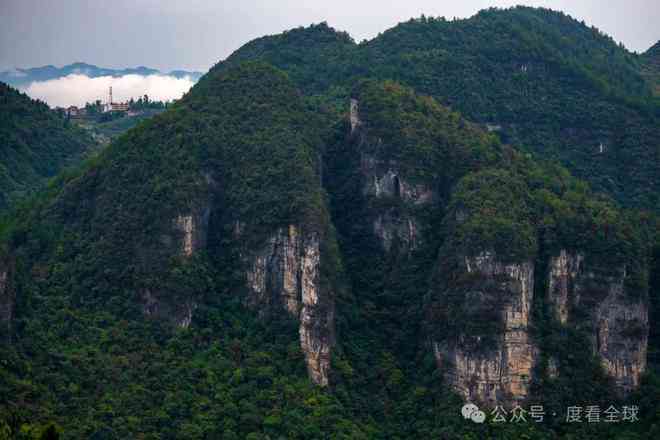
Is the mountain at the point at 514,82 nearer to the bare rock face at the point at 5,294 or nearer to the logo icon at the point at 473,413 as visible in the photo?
the logo icon at the point at 473,413

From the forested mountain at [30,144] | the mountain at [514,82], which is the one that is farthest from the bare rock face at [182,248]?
the forested mountain at [30,144]

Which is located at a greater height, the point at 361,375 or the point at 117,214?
the point at 117,214

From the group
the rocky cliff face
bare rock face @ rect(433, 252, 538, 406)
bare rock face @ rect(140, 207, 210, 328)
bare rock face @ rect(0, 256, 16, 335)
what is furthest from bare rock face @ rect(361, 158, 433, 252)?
bare rock face @ rect(0, 256, 16, 335)

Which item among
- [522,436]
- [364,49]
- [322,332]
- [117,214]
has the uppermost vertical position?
[364,49]

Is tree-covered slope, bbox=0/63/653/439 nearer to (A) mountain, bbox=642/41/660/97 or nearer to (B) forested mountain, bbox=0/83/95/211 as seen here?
(B) forested mountain, bbox=0/83/95/211

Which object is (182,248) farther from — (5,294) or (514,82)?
(514,82)

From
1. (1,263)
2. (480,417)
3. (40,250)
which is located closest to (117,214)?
(40,250)

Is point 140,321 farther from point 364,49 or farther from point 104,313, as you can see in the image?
point 364,49
